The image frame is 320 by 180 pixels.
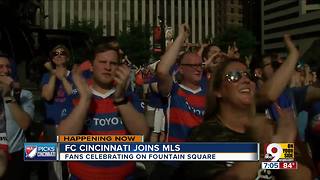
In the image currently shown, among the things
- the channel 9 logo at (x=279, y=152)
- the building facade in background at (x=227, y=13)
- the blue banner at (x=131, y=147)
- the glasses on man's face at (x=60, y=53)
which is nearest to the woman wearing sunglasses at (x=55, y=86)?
the glasses on man's face at (x=60, y=53)

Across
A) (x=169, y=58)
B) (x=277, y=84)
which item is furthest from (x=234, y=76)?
(x=169, y=58)

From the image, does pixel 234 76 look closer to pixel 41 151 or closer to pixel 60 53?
pixel 41 151

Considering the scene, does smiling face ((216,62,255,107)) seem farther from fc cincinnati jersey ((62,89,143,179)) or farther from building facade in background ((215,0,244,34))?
building facade in background ((215,0,244,34))

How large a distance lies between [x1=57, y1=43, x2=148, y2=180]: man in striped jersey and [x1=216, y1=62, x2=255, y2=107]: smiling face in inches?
22.2

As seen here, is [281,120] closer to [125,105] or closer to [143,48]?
→ [125,105]

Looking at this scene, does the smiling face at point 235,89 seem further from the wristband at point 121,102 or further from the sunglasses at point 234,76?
the wristband at point 121,102

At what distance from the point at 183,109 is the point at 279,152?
1.63m

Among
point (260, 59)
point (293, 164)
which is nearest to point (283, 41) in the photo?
point (293, 164)

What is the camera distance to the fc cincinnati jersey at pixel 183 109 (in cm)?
390

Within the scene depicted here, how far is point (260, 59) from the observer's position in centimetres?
444

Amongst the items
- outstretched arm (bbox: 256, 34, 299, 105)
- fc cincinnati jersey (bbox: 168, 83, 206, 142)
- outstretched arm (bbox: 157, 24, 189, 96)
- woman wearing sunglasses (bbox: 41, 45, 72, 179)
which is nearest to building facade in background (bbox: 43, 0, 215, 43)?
woman wearing sunglasses (bbox: 41, 45, 72, 179)

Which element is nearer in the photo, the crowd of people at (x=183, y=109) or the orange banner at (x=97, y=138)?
the crowd of people at (x=183, y=109)

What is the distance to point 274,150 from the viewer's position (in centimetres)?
238

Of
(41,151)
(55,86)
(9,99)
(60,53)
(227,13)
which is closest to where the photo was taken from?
(41,151)
